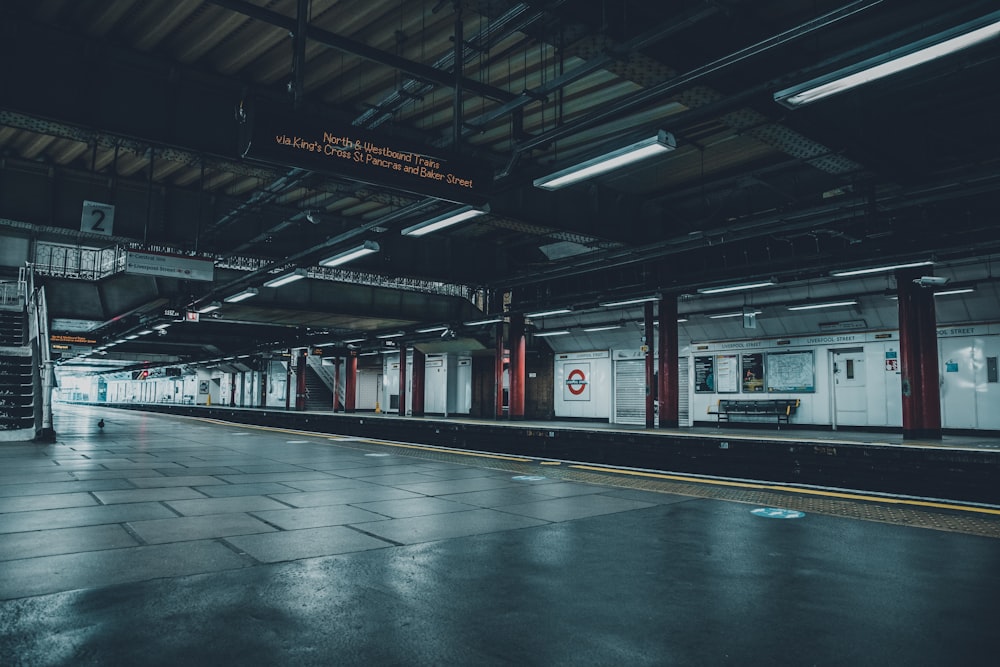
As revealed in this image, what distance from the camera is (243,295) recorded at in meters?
18.1

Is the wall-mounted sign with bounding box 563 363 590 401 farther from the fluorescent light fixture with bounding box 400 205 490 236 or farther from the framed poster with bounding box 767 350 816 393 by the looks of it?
the fluorescent light fixture with bounding box 400 205 490 236

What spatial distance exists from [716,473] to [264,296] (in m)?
13.9

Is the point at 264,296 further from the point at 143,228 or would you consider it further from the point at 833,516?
the point at 833,516

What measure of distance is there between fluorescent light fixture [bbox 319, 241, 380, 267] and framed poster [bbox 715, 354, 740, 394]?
13.4 meters

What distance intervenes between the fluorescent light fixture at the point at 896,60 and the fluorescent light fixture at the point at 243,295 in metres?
15.0

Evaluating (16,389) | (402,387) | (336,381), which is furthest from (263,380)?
(16,389)

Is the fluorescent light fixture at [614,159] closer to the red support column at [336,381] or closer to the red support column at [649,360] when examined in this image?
the red support column at [649,360]

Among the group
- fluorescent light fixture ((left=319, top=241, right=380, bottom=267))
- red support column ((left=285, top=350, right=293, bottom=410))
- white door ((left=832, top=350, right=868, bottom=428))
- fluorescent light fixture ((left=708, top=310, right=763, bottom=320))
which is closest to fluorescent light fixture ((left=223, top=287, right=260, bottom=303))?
fluorescent light fixture ((left=319, top=241, right=380, bottom=267))

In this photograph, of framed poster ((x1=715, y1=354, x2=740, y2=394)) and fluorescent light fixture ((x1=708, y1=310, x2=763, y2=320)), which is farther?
framed poster ((x1=715, y1=354, x2=740, y2=394))

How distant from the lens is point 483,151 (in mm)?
11109

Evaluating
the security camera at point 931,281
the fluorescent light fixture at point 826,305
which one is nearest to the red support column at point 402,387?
the fluorescent light fixture at point 826,305

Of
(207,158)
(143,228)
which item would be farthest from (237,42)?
(143,228)

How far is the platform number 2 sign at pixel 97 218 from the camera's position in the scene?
12.3 meters

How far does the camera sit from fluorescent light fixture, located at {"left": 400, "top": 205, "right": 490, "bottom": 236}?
938 centimetres
